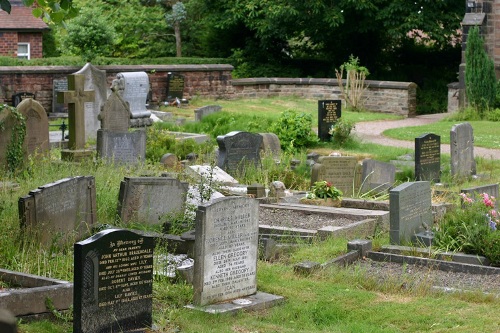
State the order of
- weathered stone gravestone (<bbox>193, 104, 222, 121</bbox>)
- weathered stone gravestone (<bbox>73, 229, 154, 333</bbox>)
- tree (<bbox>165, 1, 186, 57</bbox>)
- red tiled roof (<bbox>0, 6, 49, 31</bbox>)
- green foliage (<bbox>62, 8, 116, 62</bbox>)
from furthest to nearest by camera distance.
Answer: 1. tree (<bbox>165, 1, 186, 57</bbox>)
2. red tiled roof (<bbox>0, 6, 49, 31</bbox>)
3. green foliage (<bbox>62, 8, 116, 62</bbox>)
4. weathered stone gravestone (<bbox>193, 104, 222, 121</bbox>)
5. weathered stone gravestone (<bbox>73, 229, 154, 333</bbox>)

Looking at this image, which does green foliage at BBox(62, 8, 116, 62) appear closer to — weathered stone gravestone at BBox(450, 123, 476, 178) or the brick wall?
the brick wall

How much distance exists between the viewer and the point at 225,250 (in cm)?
960

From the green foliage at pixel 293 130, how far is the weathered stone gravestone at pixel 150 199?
826cm

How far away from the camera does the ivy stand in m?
14.5

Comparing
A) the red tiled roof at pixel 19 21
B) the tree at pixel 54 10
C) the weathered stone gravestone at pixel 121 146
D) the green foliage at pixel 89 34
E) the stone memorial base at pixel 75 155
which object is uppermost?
the red tiled roof at pixel 19 21

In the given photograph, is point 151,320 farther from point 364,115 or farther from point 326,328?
point 364,115

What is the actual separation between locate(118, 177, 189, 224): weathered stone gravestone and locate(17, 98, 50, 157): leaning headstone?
3.99 meters

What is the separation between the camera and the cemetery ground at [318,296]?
8898 millimetres

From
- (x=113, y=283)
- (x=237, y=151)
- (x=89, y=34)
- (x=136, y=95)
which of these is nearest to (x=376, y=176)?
(x=237, y=151)

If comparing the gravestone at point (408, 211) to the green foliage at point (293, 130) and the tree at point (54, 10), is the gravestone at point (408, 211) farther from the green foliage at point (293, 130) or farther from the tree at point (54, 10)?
the green foliage at point (293, 130)

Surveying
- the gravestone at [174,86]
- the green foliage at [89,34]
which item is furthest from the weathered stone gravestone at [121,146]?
the green foliage at [89,34]

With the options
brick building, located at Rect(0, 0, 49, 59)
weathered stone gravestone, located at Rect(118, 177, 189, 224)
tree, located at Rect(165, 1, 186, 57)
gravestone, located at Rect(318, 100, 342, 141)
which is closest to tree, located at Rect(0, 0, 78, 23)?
weathered stone gravestone, located at Rect(118, 177, 189, 224)

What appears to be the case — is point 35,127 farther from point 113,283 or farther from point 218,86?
point 218,86

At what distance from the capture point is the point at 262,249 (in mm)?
11539
